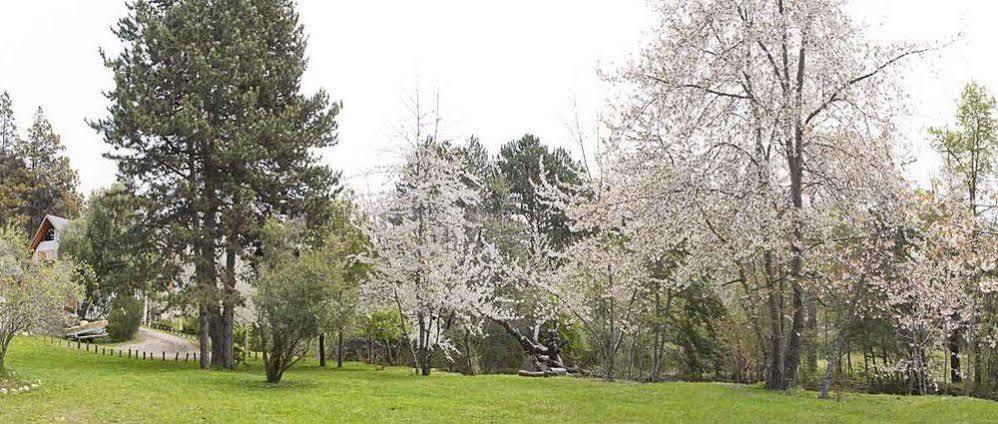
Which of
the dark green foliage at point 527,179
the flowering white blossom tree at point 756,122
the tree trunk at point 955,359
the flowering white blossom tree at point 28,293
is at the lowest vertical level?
the tree trunk at point 955,359

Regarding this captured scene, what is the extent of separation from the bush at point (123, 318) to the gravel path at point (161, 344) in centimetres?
77

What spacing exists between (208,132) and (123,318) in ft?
55.1

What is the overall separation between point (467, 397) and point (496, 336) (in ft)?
44.4

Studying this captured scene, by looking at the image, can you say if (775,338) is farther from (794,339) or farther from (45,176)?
(45,176)

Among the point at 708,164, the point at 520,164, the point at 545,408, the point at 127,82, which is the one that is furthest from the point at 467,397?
the point at 520,164

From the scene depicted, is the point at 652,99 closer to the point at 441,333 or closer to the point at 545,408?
the point at 545,408

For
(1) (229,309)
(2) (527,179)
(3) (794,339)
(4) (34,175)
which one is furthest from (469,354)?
(4) (34,175)

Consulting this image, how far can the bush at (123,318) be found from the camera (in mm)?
35438

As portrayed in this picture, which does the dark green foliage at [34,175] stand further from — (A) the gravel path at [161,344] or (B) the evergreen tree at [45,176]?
(A) the gravel path at [161,344]

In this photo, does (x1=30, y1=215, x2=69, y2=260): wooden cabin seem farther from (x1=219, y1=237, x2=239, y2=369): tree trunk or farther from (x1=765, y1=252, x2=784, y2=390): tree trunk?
(x1=765, y1=252, x2=784, y2=390): tree trunk

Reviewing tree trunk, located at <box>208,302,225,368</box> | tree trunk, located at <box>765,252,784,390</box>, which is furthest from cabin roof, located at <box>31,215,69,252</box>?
tree trunk, located at <box>765,252,784,390</box>

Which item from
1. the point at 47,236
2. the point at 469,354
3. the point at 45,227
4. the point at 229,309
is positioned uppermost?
the point at 45,227

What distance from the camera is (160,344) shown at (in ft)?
118

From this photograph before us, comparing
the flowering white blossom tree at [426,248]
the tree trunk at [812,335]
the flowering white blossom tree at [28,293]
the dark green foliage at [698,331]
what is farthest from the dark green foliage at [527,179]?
the flowering white blossom tree at [28,293]
